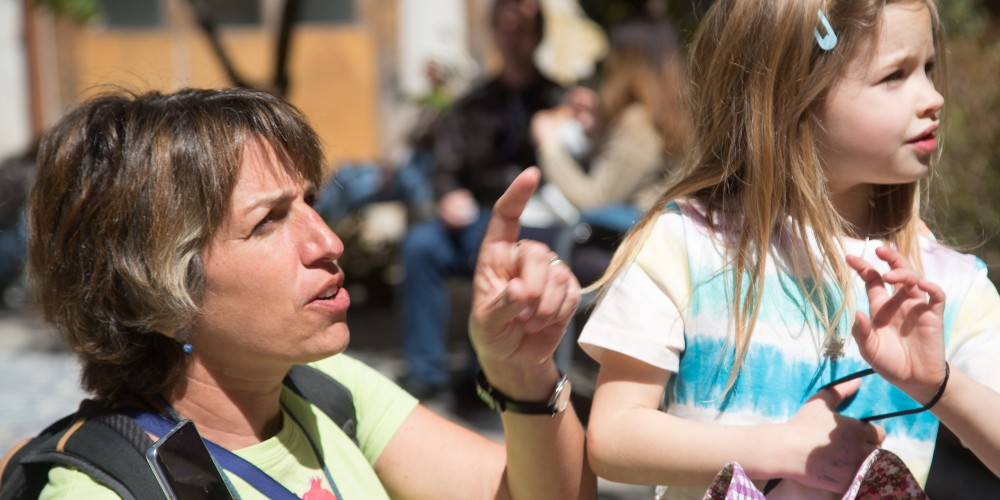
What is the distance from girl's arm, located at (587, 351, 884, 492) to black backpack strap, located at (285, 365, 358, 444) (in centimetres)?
49

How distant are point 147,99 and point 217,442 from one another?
55 cm

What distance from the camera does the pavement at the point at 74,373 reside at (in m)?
4.79

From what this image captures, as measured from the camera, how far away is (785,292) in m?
1.59

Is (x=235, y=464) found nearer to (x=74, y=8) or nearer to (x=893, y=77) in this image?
(x=893, y=77)

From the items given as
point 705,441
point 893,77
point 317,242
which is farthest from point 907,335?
point 317,242

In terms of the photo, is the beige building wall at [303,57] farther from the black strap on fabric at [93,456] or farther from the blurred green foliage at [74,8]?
the black strap on fabric at [93,456]

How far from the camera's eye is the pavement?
4.79m

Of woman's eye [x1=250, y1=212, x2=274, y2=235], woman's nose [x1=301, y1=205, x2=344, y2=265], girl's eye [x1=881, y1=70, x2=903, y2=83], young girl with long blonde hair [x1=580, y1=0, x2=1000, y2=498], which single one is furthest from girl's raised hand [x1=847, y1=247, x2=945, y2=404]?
woman's eye [x1=250, y1=212, x2=274, y2=235]

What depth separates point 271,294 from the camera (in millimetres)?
1594

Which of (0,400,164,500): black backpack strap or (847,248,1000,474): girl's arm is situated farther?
(0,400,164,500): black backpack strap

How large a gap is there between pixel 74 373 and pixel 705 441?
3908mm

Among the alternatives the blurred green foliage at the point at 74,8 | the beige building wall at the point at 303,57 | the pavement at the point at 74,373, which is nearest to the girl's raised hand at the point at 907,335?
the pavement at the point at 74,373

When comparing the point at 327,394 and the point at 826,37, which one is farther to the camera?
the point at 327,394

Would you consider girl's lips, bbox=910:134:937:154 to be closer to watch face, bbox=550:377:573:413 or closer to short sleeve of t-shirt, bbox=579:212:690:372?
short sleeve of t-shirt, bbox=579:212:690:372
